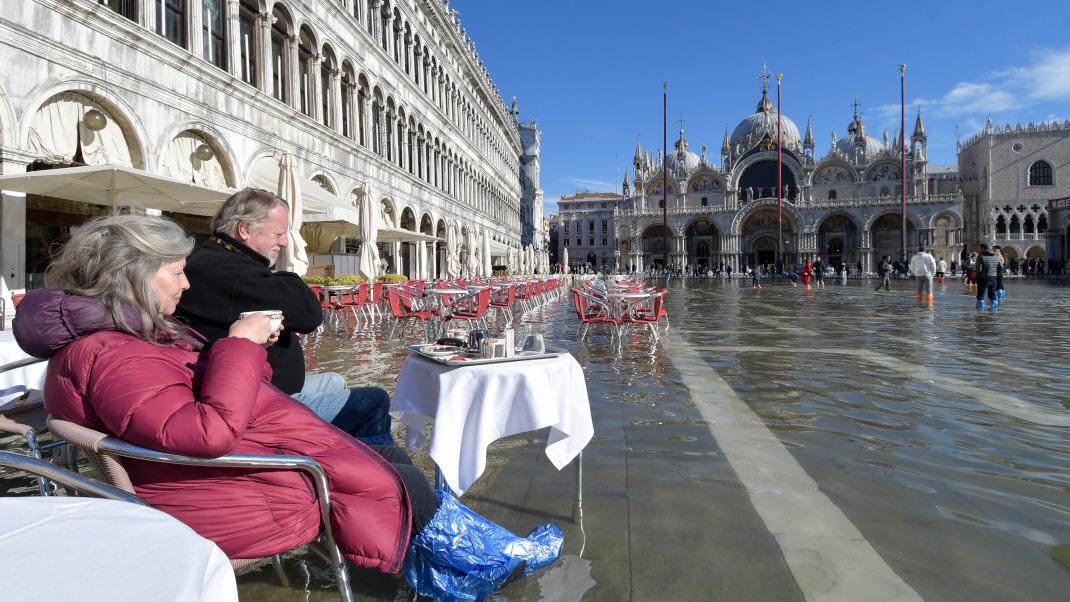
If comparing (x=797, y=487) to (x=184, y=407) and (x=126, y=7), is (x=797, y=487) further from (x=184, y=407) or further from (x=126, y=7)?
(x=126, y=7)

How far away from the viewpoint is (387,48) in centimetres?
2181

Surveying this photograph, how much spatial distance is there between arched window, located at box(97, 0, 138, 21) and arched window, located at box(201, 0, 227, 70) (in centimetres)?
169

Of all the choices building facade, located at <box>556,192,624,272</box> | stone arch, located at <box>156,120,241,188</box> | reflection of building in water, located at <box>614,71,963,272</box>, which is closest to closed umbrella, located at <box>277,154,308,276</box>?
stone arch, located at <box>156,120,241,188</box>

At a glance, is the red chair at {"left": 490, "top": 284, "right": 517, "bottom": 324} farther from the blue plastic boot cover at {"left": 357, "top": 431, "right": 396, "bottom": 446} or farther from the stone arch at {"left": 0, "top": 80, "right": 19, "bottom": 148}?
the blue plastic boot cover at {"left": 357, "top": 431, "right": 396, "bottom": 446}

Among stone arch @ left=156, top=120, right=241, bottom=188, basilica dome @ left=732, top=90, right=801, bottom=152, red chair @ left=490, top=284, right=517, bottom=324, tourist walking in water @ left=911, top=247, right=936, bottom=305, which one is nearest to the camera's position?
stone arch @ left=156, top=120, right=241, bottom=188

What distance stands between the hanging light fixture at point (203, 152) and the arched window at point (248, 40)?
2.40 m

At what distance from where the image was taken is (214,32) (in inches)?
495

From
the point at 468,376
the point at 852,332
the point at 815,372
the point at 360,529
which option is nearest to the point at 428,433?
the point at 468,376

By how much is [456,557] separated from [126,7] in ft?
40.6

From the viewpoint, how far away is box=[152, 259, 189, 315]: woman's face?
1.79m

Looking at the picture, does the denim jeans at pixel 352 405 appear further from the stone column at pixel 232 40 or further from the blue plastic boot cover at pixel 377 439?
the stone column at pixel 232 40

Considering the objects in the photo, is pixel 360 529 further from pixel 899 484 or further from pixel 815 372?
pixel 815 372

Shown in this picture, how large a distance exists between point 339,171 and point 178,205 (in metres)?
8.08

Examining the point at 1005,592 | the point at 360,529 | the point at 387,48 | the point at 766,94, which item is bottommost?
the point at 1005,592
